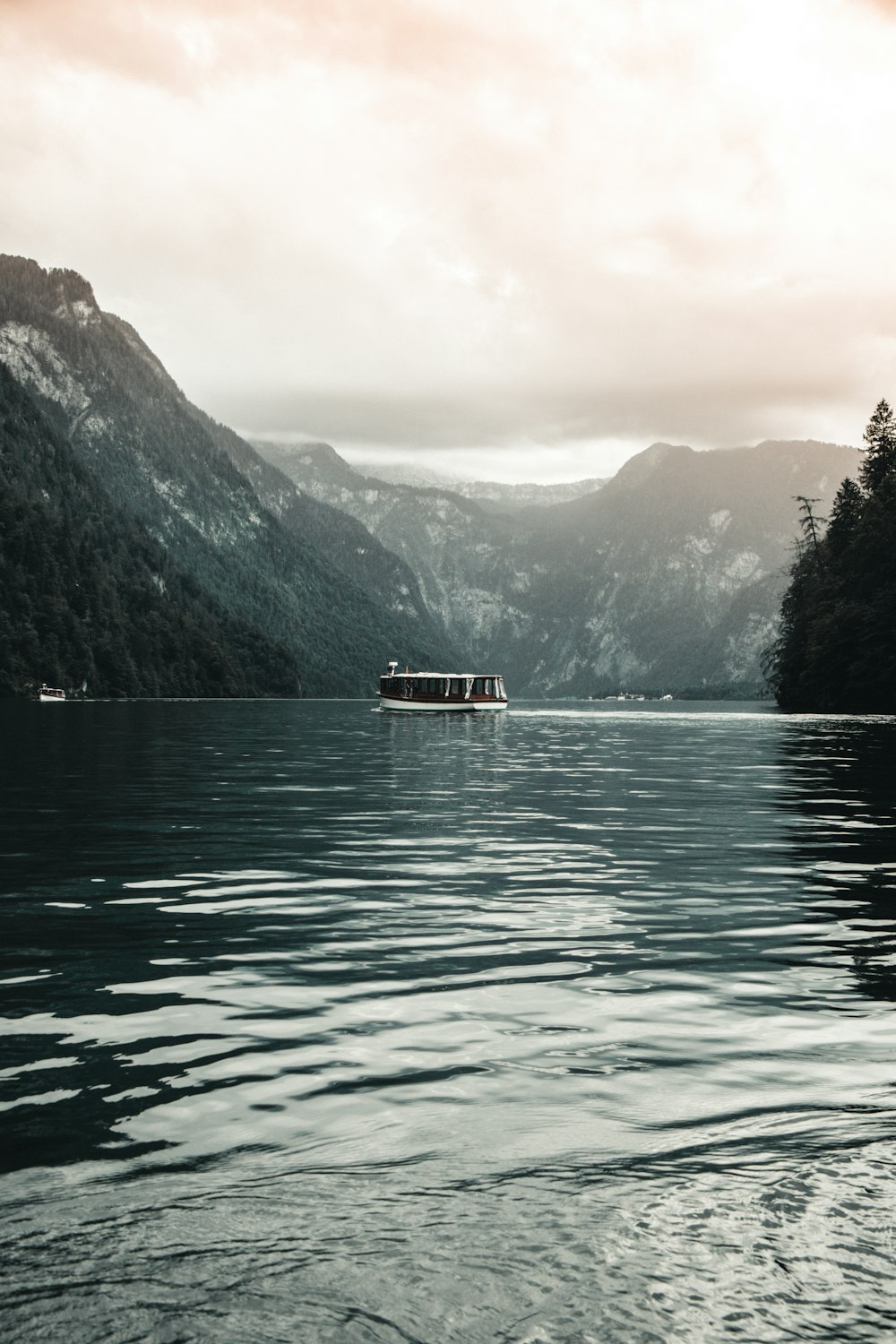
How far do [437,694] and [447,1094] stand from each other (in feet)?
475

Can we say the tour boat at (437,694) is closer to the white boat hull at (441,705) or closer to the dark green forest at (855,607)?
the white boat hull at (441,705)

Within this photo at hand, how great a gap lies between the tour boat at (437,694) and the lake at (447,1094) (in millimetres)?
127024

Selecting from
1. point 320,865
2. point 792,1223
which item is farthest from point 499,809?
point 792,1223

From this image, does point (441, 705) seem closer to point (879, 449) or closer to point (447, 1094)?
point (879, 449)

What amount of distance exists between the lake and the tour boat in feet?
417

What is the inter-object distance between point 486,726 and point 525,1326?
10225 centimetres

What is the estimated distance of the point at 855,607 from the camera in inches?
4877

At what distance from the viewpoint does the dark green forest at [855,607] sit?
124m

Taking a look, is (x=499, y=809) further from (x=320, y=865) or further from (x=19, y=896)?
(x=19, y=896)

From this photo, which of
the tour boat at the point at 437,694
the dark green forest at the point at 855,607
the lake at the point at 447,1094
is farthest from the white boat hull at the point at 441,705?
the lake at the point at 447,1094

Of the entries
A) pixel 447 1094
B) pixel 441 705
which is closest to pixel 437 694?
pixel 441 705

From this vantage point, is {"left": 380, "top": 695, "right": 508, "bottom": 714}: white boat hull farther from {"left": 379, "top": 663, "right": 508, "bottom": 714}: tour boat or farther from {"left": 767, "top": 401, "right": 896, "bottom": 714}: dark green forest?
{"left": 767, "top": 401, "right": 896, "bottom": 714}: dark green forest

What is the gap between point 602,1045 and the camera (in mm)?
10789

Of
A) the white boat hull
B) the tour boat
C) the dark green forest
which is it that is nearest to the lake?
the dark green forest
